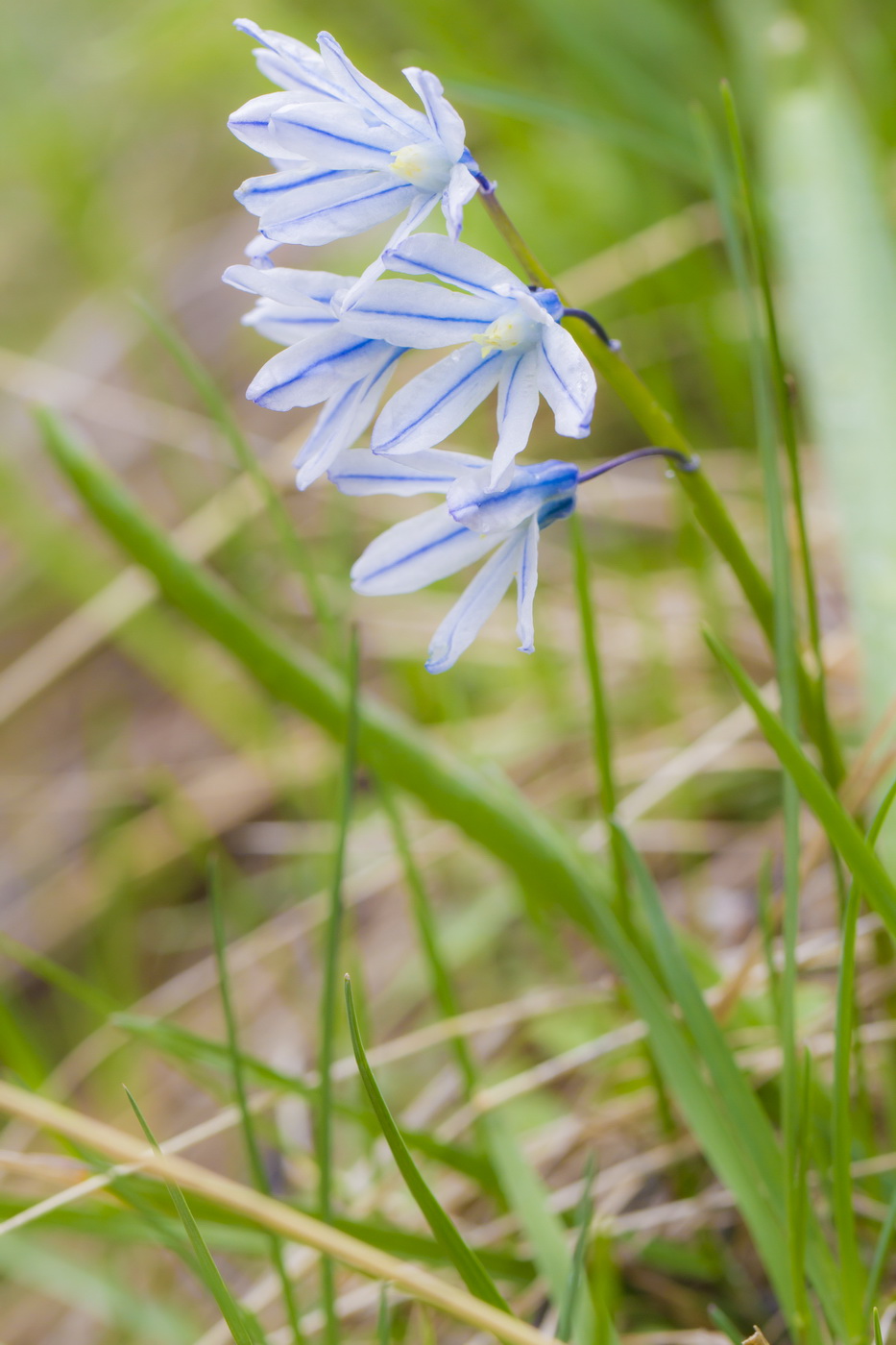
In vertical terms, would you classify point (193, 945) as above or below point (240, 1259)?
above

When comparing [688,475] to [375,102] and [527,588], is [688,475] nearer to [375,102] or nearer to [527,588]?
[527,588]

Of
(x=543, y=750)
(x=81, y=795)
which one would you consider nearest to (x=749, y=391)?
(x=543, y=750)

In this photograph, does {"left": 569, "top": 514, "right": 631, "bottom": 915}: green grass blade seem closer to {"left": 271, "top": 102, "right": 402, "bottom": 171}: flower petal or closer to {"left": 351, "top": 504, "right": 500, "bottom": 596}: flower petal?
{"left": 351, "top": 504, "right": 500, "bottom": 596}: flower petal

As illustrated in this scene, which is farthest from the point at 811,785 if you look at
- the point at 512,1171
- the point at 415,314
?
the point at 512,1171

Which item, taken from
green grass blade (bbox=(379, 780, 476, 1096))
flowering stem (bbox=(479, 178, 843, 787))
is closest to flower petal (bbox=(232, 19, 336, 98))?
flowering stem (bbox=(479, 178, 843, 787))

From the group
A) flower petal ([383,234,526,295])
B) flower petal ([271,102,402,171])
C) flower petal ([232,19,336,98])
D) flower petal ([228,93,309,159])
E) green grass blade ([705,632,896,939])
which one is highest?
flower petal ([232,19,336,98])

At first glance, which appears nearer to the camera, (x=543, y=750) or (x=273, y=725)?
(x=543, y=750)

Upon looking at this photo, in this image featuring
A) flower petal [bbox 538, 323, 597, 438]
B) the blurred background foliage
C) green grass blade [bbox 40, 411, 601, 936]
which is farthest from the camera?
the blurred background foliage

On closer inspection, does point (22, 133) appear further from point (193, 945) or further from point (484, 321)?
point (484, 321)
